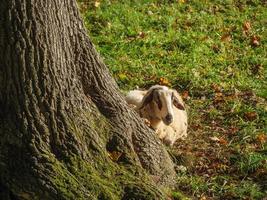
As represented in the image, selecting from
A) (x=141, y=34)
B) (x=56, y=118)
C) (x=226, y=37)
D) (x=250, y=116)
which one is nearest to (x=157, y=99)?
(x=250, y=116)

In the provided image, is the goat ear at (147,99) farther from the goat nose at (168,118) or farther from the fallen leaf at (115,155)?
the fallen leaf at (115,155)

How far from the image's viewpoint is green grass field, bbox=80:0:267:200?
19.7ft

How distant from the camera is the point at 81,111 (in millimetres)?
4980

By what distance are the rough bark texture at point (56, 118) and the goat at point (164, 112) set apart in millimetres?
1569

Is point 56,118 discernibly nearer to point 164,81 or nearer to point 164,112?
point 164,112

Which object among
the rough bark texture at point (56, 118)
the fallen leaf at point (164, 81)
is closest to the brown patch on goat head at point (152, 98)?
the fallen leaf at point (164, 81)

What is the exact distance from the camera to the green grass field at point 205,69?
601cm

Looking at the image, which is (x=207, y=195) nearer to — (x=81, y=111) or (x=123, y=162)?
(x=123, y=162)

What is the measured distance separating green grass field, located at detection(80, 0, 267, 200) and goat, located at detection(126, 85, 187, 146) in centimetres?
15

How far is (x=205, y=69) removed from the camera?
27.9 ft

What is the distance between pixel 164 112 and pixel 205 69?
180 cm

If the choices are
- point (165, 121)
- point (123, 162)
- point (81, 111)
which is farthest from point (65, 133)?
point (165, 121)

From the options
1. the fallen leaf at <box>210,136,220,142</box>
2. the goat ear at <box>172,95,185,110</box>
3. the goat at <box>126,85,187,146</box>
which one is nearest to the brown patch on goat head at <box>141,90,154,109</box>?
the goat at <box>126,85,187,146</box>

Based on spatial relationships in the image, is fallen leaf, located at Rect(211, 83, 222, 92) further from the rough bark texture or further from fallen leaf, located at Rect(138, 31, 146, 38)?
the rough bark texture
